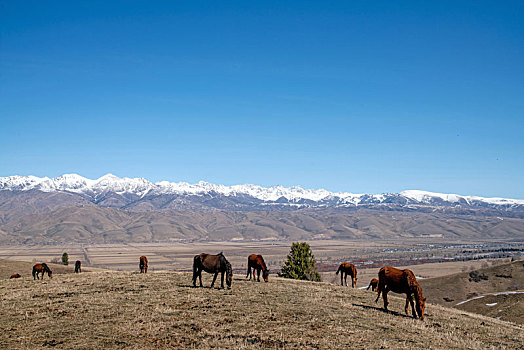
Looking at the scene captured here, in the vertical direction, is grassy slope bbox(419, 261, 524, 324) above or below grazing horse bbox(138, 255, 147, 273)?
below

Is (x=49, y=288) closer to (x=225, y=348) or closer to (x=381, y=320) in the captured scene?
(x=225, y=348)

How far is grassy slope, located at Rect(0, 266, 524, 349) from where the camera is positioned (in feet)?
51.3

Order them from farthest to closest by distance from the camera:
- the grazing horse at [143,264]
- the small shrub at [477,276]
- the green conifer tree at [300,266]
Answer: the small shrub at [477,276] < the green conifer tree at [300,266] < the grazing horse at [143,264]

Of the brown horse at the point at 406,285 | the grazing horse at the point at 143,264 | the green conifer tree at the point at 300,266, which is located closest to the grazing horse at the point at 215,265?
the brown horse at the point at 406,285

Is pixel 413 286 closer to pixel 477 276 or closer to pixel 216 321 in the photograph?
pixel 216 321

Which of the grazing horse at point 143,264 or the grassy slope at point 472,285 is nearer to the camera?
the grazing horse at point 143,264

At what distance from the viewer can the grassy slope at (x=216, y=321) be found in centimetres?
1565

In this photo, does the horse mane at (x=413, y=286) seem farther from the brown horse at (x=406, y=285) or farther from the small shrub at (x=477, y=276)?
the small shrub at (x=477, y=276)

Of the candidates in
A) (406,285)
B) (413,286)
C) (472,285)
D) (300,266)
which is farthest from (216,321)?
(472,285)

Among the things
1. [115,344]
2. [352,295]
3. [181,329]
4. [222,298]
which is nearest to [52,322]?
[115,344]

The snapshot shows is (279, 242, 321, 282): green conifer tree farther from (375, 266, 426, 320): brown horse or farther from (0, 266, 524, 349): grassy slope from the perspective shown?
(375, 266, 426, 320): brown horse

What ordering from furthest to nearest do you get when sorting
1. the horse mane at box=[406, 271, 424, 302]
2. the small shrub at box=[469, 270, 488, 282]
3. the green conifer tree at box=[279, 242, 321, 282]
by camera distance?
the small shrub at box=[469, 270, 488, 282], the green conifer tree at box=[279, 242, 321, 282], the horse mane at box=[406, 271, 424, 302]

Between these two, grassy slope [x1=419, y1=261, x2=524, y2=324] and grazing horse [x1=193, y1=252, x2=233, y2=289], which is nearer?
grazing horse [x1=193, y1=252, x2=233, y2=289]

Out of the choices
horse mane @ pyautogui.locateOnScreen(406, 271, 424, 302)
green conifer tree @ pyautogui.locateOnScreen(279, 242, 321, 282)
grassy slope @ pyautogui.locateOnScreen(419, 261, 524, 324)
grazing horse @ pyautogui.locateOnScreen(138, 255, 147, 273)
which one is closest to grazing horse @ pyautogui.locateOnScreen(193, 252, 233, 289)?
horse mane @ pyautogui.locateOnScreen(406, 271, 424, 302)
